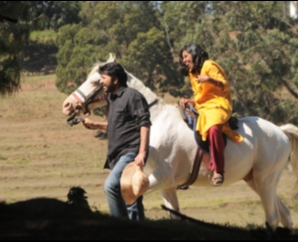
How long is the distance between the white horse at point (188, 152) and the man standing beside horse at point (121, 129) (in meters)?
1.26

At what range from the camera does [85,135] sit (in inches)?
1361

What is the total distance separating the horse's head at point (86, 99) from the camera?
9758mm

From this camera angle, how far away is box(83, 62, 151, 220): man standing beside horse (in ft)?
26.2

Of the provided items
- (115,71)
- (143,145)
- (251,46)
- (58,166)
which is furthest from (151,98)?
(251,46)

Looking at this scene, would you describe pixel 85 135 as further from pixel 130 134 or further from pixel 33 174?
pixel 130 134

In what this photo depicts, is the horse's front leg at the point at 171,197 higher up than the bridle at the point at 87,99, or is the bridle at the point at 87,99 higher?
the bridle at the point at 87,99

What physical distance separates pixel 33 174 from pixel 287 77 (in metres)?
9.71

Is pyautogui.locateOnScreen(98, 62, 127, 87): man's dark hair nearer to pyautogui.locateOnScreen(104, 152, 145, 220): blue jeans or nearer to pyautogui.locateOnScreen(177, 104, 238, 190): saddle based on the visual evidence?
pyautogui.locateOnScreen(104, 152, 145, 220): blue jeans

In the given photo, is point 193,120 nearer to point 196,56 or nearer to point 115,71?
point 196,56

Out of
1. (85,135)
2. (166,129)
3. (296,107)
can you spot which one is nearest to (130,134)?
(166,129)

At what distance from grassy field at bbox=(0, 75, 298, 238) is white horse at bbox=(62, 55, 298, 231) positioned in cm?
612

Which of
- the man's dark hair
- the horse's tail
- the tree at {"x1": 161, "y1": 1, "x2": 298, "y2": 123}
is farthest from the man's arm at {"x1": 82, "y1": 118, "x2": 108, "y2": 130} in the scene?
the tree at {"x1": 161, "y1": 1, "x2": 298, "y2": 123}

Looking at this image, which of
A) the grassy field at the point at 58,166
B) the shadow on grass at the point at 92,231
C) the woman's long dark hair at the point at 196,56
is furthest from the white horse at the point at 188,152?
the grassy field at the point at 58,166

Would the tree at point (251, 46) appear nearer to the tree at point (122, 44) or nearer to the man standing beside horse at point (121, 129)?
the tree at point (122, 44)
